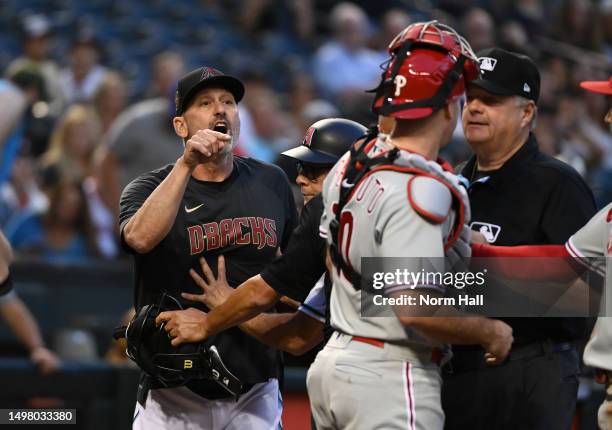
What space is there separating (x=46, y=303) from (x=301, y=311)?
152 inches

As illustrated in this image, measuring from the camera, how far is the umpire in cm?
441

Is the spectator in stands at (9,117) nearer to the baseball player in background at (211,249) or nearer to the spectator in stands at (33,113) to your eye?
the spectator in stands at (33,113)

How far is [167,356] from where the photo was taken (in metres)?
4.35

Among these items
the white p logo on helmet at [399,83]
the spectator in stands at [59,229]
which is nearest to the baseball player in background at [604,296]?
the white p logo on helmet at [399,83]

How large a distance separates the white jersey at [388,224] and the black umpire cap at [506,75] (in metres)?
1.08

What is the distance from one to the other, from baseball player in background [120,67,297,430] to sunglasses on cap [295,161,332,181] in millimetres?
294

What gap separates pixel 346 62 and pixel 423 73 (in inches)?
323

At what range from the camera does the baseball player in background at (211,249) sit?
15.0 feet

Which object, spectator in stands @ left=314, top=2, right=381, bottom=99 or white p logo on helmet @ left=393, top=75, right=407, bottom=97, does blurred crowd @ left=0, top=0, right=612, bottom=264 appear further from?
white p logo on helmet @ left=393, top=75, right=407, bottom=97

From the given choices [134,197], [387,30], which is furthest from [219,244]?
[387,30]

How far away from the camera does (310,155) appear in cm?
446

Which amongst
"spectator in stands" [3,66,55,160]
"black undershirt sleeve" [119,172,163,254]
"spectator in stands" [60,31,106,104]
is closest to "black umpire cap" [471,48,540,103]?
"black undershirt sleeve" [119,172,163,254]

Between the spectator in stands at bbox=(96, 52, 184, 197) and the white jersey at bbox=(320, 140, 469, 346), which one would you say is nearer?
the white jersey at bbox=(320, 140, 469, 346)

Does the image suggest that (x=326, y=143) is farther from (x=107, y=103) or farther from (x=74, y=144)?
(x=107, y=103)
